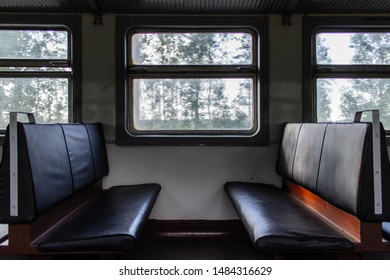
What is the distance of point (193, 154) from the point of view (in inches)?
117

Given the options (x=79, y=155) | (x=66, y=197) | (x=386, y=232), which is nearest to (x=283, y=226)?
(x=386, y=232)

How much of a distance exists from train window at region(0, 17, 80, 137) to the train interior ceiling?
6 centimetres

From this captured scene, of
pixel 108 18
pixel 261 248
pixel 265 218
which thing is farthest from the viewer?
pixel 108 18

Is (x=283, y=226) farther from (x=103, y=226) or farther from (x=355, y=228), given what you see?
(x=103, y=226)

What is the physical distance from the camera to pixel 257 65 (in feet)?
9.78

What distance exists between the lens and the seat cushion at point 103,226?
1584 mm

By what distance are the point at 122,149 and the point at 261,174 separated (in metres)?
1.46

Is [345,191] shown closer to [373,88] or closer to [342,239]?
[342,239]

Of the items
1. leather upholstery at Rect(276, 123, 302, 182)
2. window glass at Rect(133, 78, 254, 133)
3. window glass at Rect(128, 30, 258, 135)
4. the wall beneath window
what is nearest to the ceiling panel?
the wall beneath window

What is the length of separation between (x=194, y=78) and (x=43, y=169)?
1.78m

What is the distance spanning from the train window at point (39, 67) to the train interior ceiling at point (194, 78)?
58 mm

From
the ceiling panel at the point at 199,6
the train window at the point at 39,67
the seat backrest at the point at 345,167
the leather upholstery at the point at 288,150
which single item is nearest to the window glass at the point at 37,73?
the train window at the point at 39,67

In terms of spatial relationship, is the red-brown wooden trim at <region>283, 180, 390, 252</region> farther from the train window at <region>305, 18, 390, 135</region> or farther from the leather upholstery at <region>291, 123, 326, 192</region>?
the train window at <region>305, 18, 390, 135</region>

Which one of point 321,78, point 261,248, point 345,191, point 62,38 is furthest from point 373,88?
point 62,38
